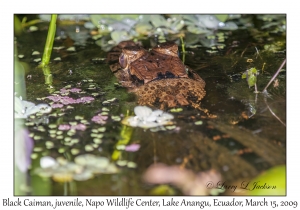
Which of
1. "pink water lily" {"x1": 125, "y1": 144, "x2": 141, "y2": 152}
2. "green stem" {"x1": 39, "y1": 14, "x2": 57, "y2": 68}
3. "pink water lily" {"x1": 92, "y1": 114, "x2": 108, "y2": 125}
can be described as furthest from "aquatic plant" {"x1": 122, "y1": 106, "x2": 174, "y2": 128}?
"green stem" {"x1": 39, "y1": 14, "x2": 57, "y2": 68}

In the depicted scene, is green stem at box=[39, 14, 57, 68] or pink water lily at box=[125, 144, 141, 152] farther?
green stem at box=[39, 14, 57, 68]

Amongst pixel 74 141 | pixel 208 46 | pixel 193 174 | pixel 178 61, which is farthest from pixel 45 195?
pixel 208 46

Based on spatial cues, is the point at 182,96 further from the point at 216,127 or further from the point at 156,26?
the point at 156,26

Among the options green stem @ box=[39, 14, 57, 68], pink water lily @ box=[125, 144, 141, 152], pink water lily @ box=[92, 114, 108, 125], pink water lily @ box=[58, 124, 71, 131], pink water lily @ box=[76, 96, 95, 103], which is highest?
green stem @ box=[39, 14, 57, 68]

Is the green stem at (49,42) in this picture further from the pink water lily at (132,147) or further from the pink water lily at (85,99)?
the pink water lily at (132,147)

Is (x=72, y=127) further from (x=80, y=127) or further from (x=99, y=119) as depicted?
(x=99, y=119)

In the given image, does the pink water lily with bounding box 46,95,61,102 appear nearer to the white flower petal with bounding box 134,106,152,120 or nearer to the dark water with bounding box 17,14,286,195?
the dark water with bounding box 17,14,286,195

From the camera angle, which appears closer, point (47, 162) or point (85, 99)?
point (47, 162)

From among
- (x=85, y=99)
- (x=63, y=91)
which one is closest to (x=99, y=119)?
(x=85, y=99)

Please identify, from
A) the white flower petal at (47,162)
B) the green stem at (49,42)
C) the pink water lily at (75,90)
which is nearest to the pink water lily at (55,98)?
the pink water lily at (75,90)
